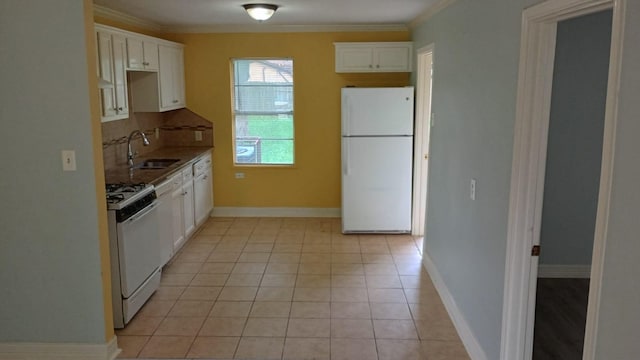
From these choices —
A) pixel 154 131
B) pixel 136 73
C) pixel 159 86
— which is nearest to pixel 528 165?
pixel 159 86

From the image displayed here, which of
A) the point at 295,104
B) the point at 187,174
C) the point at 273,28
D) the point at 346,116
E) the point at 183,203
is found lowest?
the point at 183,203

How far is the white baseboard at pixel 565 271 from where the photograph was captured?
15.0 feet

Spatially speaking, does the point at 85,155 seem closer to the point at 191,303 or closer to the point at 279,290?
the point at 191,303

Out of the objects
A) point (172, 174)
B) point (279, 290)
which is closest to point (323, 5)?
point (172, 174)

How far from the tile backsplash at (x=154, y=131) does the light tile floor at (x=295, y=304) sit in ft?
3.93

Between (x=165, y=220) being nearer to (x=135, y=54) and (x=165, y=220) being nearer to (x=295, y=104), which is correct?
(x=135, y=54)

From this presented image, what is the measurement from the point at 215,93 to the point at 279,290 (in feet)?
10.1

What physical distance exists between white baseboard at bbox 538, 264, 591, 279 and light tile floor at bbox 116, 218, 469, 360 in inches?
40.8

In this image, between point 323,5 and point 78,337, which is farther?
point 323,5

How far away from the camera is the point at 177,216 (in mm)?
5160

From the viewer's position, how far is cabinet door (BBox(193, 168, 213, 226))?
5.91 metres

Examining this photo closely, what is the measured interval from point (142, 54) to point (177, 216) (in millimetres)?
1624

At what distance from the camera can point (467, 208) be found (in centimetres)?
349

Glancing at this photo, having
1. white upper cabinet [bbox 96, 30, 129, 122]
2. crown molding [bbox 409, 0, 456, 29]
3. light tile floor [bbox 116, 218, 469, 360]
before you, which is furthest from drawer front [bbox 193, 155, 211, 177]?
crown molding [bbox 409, 0, 456, 29]
